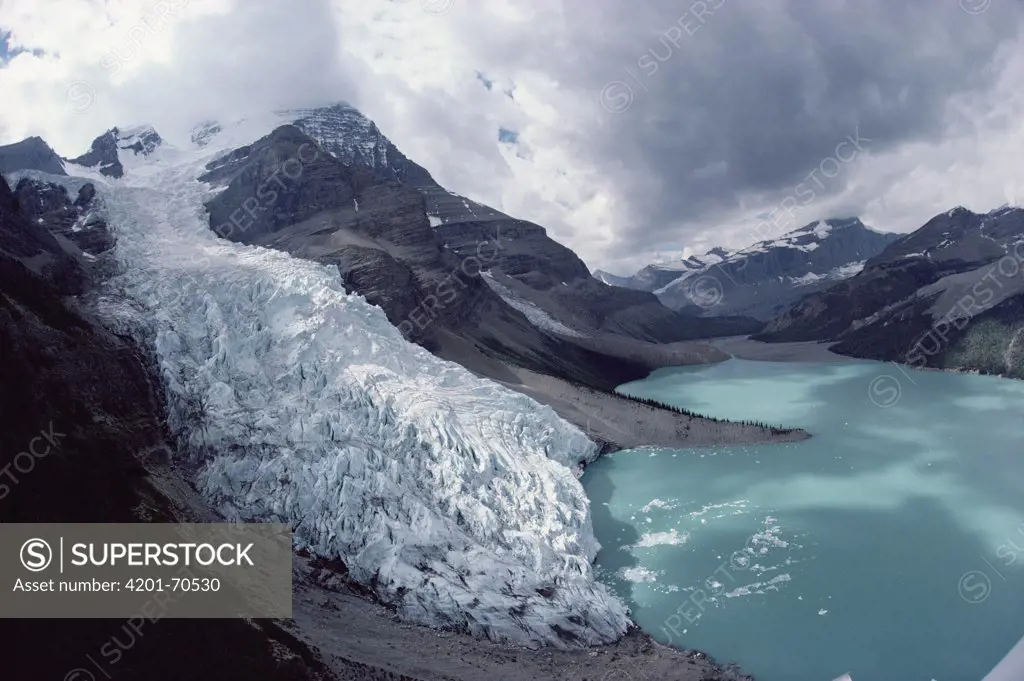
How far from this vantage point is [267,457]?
3550 cm

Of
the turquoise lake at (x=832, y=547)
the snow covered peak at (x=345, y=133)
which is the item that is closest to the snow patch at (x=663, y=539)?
the turquoise lake at (x=832, y=547)

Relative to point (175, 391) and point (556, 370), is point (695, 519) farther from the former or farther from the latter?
point (556, 370)

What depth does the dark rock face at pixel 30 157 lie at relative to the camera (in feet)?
320

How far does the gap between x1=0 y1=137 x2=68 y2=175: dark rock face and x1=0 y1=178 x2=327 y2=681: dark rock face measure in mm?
77466

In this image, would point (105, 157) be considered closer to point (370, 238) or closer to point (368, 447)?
point (370, 238)

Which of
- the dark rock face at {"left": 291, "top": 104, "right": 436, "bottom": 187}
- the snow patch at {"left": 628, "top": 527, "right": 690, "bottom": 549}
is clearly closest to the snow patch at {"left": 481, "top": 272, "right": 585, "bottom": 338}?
the dark rock face at {"left": 291, "top": 104, "right": 436, "bottom": 187}

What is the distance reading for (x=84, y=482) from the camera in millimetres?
21094

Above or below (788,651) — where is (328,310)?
above

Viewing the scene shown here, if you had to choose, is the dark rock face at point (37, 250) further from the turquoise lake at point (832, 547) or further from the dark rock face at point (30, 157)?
the dark rock face at point (30, 157)

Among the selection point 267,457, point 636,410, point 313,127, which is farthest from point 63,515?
point 313,127

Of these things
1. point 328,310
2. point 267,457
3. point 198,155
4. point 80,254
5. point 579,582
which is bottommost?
point 579,582

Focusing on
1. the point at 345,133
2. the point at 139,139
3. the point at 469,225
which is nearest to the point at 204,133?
the point at 139,139

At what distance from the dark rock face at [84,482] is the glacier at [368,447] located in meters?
4.47

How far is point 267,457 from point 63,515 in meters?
16.4
